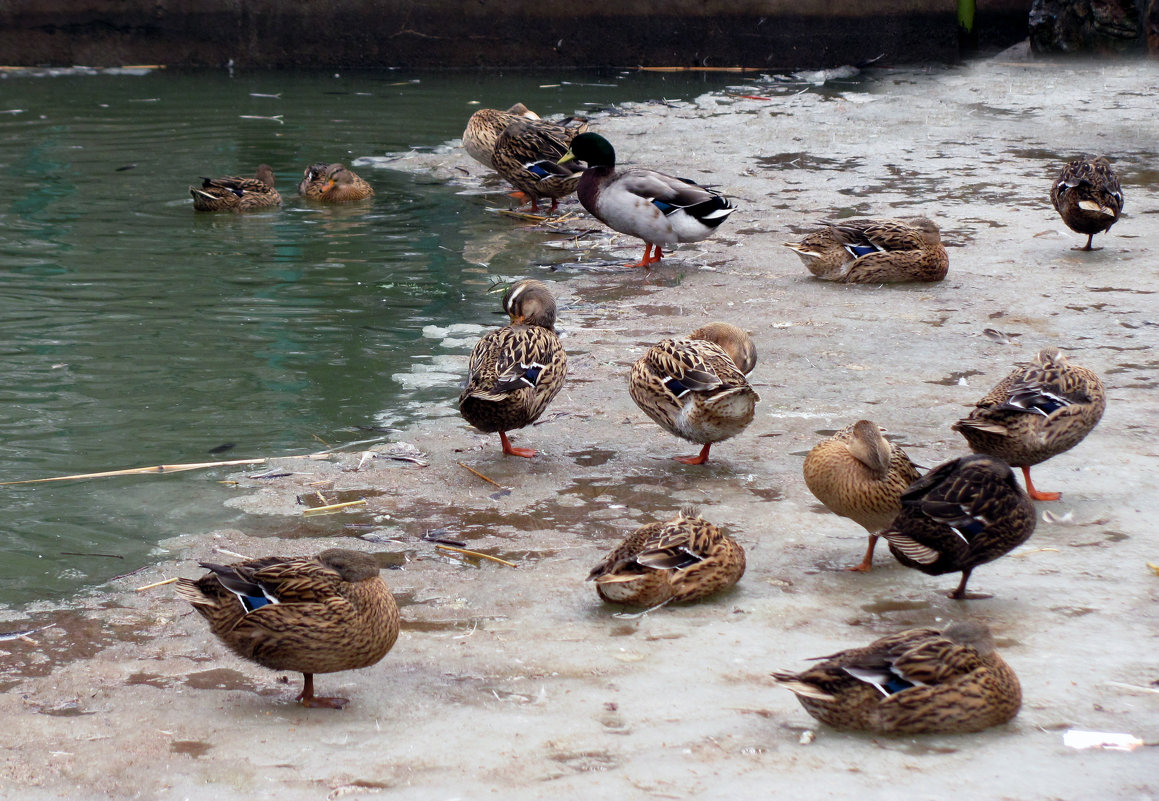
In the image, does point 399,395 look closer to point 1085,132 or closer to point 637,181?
point 637,181

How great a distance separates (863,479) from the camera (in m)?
5.62

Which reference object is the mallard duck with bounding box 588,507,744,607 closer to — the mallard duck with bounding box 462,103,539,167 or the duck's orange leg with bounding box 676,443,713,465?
the duck's orange leg with bounding box 676,443,713,465

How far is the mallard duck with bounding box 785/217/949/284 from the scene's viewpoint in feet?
32.9

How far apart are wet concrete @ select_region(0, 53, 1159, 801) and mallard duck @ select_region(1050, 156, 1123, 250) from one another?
0.32 meters

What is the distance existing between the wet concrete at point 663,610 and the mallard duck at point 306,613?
20 centimetres

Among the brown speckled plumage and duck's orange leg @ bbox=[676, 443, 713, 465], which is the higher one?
the brown speckled plumage

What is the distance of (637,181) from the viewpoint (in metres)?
11.3

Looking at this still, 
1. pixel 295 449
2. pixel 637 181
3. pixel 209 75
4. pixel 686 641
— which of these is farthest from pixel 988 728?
pixel 209 75

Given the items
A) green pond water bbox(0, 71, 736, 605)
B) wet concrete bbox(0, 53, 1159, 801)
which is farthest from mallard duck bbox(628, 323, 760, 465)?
green pond water bbox(0, 71, 736, 605)

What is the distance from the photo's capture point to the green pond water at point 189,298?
21.7 feet

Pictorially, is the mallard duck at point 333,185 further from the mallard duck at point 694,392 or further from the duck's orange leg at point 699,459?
the duck's orange leg at point 699,459

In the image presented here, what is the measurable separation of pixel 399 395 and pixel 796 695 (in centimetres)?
435

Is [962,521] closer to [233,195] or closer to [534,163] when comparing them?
[534,163]

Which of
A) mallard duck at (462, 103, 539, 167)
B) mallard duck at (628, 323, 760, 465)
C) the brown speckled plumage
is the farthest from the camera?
mallard duck at (462, 103, 539, 167)
